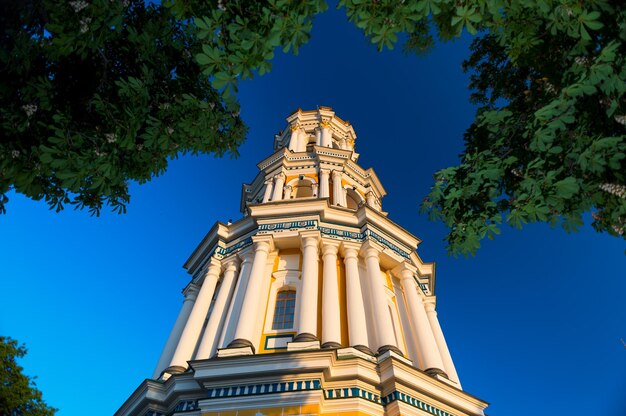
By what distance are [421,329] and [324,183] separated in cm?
803

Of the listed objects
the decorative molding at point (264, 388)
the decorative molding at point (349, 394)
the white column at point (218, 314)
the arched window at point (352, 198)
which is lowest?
the decorative molding at point (264, 388)

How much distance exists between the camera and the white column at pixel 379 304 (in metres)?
11.5

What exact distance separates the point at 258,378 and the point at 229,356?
3.21 feet

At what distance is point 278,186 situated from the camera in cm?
1892

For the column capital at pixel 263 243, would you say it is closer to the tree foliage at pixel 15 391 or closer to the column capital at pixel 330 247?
the column capital at pixel 330 247

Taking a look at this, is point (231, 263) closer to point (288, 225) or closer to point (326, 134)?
point (288, 225)

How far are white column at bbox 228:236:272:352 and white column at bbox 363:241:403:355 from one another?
344 centimetres

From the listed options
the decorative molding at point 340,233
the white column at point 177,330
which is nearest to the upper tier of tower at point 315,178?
the decorative molding at point 340,233

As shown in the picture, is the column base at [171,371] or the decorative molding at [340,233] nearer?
the column base at [171,371]

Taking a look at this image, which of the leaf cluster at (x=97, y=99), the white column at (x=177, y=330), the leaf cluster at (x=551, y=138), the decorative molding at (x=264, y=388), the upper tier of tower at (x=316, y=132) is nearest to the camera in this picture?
the leaf cluster at (x=551, y=138)

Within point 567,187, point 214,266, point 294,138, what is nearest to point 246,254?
point 214,266

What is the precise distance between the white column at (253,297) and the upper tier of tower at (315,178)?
159 inches

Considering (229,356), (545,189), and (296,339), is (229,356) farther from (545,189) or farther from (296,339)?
(545,189)

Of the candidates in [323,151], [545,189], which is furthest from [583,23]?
[323,151]
